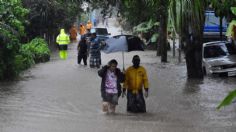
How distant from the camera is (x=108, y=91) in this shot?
12.7 m

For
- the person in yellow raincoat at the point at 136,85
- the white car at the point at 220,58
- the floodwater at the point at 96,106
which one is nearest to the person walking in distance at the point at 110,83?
the person in yellow raincoat at the point at 136,85

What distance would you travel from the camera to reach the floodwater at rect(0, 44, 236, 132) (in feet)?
37.0

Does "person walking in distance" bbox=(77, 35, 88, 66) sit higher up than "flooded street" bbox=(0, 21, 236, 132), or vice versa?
"person walking in distance" bbox=(77, 35, 88, 66)

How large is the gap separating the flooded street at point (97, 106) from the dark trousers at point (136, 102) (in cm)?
20

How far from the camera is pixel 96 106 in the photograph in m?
14.2

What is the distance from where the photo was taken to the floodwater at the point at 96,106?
37.0 feet

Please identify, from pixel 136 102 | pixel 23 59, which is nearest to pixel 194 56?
pixel 23 59

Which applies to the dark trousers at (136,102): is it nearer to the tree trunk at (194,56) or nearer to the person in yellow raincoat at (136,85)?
the person in yellow raincoat at (136,85)

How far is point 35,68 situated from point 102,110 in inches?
506

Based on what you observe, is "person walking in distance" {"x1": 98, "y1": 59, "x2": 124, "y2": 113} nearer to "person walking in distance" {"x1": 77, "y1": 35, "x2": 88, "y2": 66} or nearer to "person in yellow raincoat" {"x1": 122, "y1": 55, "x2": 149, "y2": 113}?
"person in yellow raincoat" {"x1": 122, "y1": 55, "x2": 149, "y2": 113}

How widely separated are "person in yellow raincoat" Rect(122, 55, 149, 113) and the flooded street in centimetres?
26

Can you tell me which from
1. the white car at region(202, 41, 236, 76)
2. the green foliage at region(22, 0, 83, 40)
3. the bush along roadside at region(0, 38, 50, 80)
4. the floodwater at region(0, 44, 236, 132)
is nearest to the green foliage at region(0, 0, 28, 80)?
the bush along roadside at region(0, 38, 50, 80)

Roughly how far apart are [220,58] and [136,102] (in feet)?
31.9

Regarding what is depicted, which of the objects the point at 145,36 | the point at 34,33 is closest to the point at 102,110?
the point at 34,33
